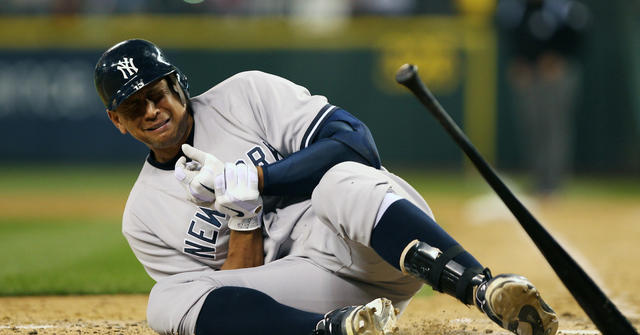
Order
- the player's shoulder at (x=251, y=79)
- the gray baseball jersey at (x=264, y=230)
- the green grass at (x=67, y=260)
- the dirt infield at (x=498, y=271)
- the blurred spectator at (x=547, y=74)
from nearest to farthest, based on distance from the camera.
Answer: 1. the gray baseball jersey at (x=264, y=230)
2. the player's shoulder at (x=251, y=79)
3. the dirt infield at (x=498, y=271)
4. the green grass at (x=67, y=260)
5. the blurred spectator at (x=547, y=74)

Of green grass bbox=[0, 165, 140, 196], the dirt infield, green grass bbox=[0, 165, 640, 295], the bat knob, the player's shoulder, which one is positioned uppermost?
the bat knob

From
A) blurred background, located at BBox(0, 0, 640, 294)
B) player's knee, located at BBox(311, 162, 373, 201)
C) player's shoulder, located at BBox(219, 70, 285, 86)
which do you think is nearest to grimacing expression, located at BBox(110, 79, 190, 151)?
player's shoulder, located at BBox(219, 70, 285, 86)

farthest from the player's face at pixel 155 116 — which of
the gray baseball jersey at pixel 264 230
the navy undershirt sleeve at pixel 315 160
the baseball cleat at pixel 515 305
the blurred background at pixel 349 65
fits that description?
the blurred background at pixel 349 65

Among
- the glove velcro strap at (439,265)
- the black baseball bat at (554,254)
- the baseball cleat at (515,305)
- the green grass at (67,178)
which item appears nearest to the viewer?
the baseball cleat at (515,305)

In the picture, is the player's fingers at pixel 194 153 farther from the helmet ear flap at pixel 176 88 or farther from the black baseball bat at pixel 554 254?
the black baseball bat at pixel 554 254

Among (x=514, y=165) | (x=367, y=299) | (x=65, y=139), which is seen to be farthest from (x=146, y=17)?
(x=367, y=299)

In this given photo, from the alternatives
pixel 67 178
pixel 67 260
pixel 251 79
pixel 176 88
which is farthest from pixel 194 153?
pixel 67 178

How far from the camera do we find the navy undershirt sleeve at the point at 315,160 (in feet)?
7.91

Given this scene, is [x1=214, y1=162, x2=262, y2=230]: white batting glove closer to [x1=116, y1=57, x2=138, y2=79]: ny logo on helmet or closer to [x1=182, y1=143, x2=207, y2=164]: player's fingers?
[x1=182, y1=143, x2=207, y2=164]: player's fingers

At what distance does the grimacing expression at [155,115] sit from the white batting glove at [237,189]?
30cm

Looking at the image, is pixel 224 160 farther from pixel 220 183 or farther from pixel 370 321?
pixel 370 321

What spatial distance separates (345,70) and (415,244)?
8.92m

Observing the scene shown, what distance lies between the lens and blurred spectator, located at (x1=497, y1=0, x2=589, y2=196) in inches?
315

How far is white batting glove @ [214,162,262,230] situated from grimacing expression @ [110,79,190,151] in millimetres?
296
